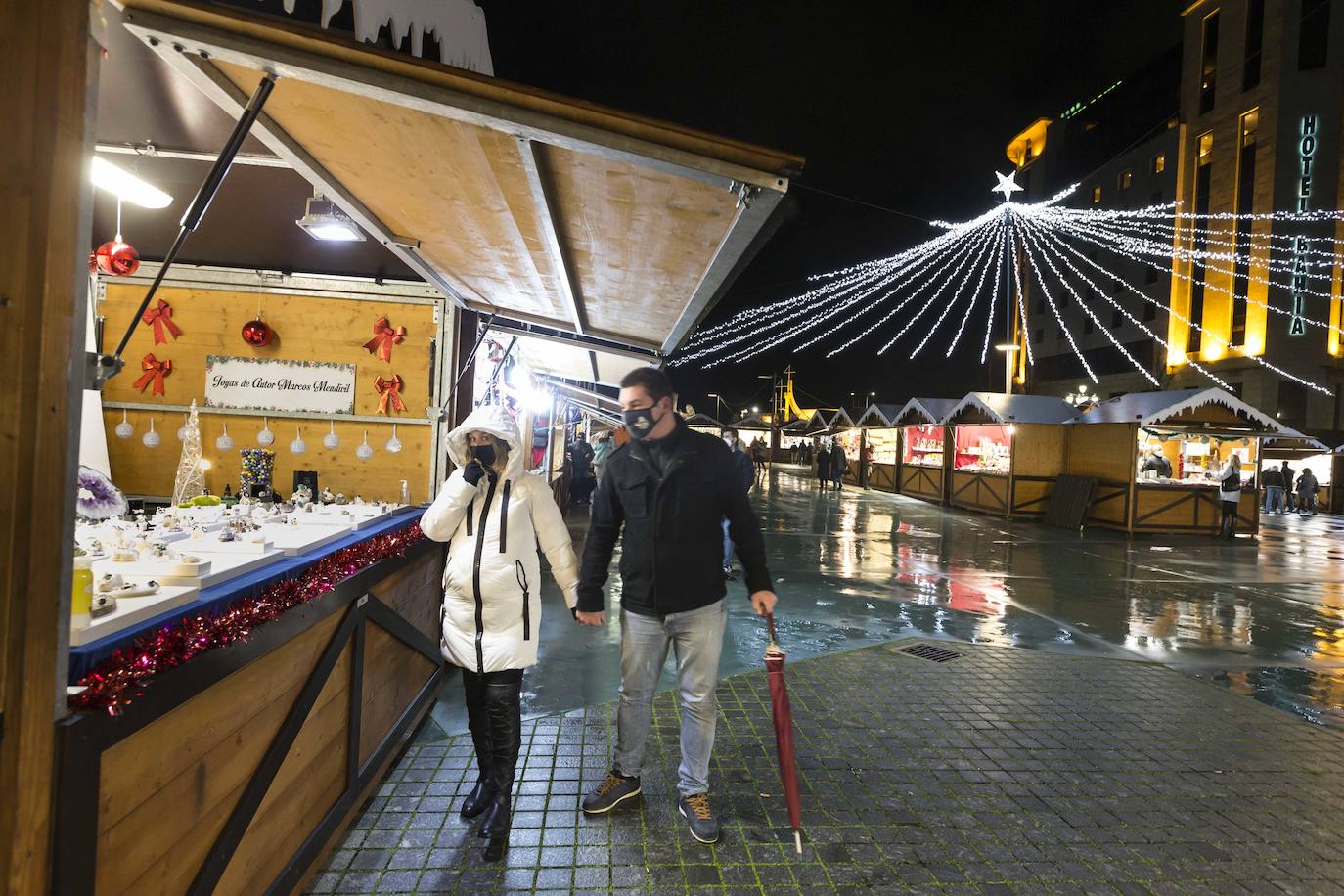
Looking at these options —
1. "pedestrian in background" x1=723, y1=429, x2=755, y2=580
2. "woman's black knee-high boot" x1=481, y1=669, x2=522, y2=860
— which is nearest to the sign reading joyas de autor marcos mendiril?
"woman's black knee-high boot" x1=481, y1=669, x2=522, y2=860

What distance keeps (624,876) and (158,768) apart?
5.77 feet

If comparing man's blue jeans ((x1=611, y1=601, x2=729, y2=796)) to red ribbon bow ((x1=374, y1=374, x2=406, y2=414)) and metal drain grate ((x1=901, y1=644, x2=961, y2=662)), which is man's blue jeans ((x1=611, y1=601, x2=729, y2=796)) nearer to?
red ribbon bow ((x1=374, y1=374, x2=406, y2=414))

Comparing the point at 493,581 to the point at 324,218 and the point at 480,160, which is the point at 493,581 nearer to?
the point at 480,160

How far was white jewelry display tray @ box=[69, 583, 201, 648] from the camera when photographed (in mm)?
1563

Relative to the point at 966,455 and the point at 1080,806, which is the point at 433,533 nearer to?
the point at 1080,806

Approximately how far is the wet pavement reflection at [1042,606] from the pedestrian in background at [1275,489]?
979 cm

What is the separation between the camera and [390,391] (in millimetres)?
4617

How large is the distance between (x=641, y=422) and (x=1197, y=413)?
16814mm

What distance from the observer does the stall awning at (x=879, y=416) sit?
25.9 m

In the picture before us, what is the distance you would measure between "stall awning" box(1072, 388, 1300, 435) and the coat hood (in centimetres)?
1576

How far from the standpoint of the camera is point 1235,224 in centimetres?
2912

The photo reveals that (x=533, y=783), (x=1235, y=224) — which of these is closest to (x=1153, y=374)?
(x=1235, y=224)

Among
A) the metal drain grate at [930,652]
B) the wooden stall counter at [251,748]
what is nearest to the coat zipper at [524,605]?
the wooden stall counter at [251,748]

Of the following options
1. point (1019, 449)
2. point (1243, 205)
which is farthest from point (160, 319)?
point (1243, 205)
